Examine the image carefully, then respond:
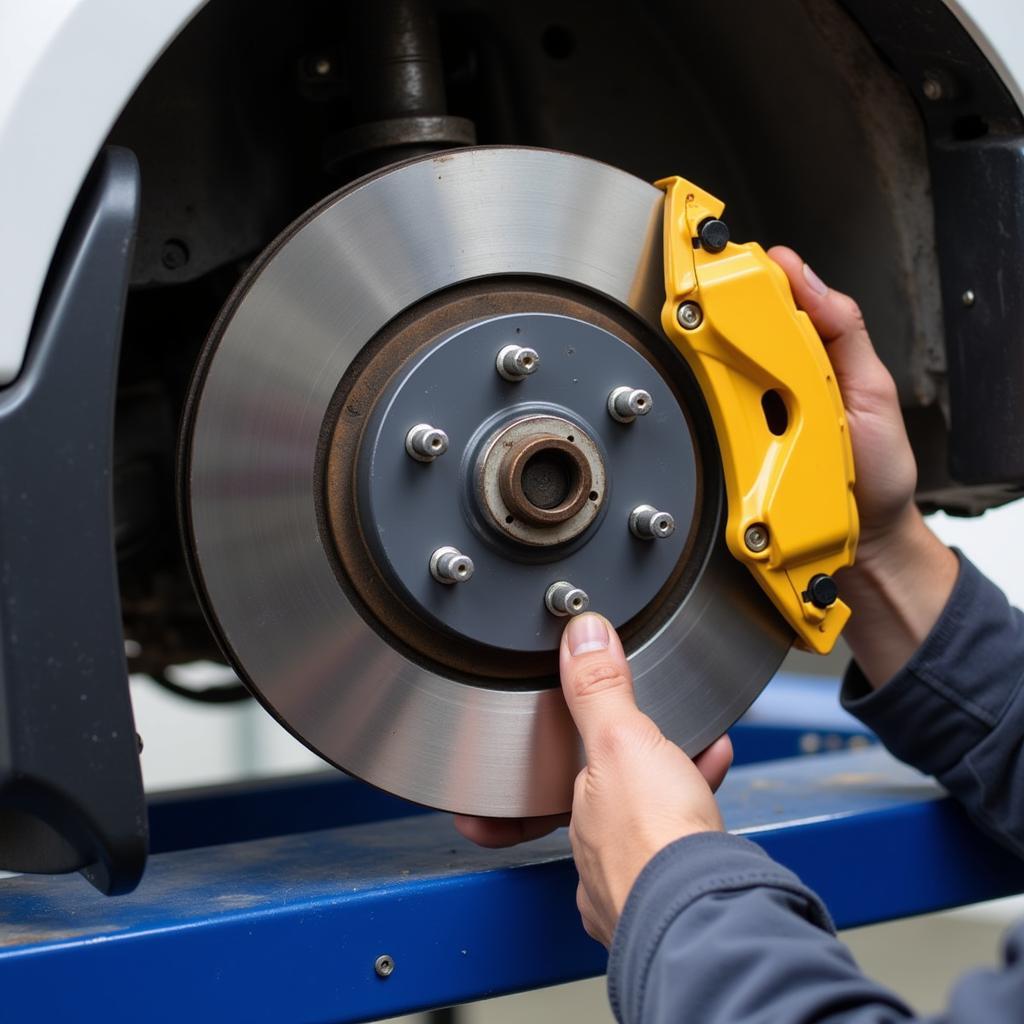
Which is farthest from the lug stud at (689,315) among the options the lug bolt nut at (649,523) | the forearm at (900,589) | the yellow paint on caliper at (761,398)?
the forearm at (900,589)

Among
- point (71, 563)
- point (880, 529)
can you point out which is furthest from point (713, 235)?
point (71, 563)

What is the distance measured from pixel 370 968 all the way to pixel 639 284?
0.40m

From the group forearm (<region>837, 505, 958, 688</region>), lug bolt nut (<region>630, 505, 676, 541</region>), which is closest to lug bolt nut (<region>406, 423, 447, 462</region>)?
lug bolt nut (<region>630, 505, 676, 541</region>)

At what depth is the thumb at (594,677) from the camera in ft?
2.25

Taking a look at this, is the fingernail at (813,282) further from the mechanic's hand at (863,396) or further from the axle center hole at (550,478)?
the axle center hole at (550,478)

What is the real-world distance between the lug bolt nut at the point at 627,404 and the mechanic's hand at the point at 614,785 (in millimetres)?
112

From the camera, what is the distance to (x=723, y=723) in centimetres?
78

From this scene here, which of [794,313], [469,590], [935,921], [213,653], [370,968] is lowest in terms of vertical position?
[935,921]

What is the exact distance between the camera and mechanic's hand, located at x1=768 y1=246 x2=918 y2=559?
31.7 inches

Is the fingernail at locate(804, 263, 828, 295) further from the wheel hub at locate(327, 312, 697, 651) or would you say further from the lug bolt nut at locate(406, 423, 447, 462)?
the lug bolt nut at locate(406, 423, 447, 462)

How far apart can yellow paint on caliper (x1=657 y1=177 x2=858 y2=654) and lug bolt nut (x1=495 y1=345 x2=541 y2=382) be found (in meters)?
0.09

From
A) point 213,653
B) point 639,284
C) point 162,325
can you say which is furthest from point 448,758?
point 213,653

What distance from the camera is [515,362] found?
0.70 metres

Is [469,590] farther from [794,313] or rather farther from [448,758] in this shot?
[794,313]
